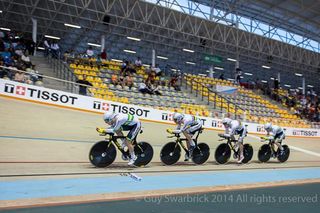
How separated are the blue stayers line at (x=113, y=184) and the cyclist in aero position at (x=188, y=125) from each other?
3.79 ft

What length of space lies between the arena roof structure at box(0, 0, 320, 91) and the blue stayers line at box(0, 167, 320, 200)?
51.7 feet

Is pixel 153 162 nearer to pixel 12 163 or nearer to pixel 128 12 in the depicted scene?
pixel 12 163

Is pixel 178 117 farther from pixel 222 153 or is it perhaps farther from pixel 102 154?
pixel 102 154

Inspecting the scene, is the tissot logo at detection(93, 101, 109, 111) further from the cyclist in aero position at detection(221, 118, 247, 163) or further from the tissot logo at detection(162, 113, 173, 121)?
the cyclist in aero position at detection(221, 118, 247, 163)

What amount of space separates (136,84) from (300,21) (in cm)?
2045

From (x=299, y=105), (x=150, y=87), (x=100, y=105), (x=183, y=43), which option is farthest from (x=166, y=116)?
(x=299, y=105)

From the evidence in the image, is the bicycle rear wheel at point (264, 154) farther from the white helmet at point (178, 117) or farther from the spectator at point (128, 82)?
the spectator at point (128, 82)

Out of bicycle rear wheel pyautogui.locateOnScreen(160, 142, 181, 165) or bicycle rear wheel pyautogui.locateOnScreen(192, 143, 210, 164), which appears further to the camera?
bicycle rear wheel pyautogui.locateOnScreen(192, 143, 210, 164)

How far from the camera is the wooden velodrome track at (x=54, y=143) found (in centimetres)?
672

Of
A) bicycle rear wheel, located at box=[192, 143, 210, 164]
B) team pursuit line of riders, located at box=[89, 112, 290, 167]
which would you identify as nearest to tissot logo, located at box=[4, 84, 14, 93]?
team pursuit line of riders, located at box=[89, 112, 290, 167]

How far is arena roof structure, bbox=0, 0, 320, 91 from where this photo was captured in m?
22.7

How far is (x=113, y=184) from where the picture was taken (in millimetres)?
5656

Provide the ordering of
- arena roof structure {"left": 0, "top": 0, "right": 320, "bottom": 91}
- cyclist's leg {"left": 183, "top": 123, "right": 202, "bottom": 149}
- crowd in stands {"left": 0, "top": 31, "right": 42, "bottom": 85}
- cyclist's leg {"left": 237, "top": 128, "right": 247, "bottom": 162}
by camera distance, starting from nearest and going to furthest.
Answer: cyclist's leg {"left": 183, "top": 123, "right": 202, "bottom": 149}
cyclist's leg {"left": 237, "top": 128, "right": 247, "bottom": 162}
crowd in stands {"left": 0, "top": 31, "right": 42, "bottom": 85}
arena roof structure {"left": 0, "top": 0, "right": 320, "bottom": 91}

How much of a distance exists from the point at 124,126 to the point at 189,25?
63.4 feet
